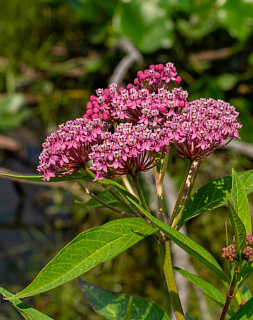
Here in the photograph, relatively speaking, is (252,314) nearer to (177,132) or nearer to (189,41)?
(177,132)

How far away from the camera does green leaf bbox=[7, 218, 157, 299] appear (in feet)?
1.45

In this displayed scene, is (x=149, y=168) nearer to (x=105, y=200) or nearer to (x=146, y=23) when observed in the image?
(x=105, y=200)

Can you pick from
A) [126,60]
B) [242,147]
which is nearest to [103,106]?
[242,147]

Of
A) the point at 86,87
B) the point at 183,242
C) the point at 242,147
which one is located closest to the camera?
the point at 183,242

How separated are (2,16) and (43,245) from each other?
1.41 m

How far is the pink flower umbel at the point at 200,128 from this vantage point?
21.8 inches

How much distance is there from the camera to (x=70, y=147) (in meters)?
0.55

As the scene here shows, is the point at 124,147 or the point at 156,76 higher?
the point at 156,76

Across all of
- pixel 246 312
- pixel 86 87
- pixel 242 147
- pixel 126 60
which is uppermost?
pixel 86 87

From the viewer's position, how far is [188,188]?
58 cm

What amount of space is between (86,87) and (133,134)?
1.82 meters

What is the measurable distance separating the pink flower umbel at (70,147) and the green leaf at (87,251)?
11 centimetres

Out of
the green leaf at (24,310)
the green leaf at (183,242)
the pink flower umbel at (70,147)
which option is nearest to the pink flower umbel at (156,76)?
the pink flower umbel at (70,147)

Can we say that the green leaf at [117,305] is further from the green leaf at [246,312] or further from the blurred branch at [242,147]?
the blurred branch at [242,147]
